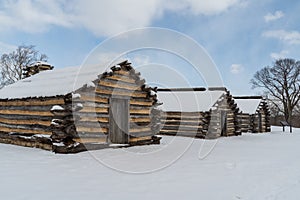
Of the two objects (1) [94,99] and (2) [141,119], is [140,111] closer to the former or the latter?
(2) [141,119]

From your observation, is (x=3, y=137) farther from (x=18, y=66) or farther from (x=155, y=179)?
(x=18, y=66)

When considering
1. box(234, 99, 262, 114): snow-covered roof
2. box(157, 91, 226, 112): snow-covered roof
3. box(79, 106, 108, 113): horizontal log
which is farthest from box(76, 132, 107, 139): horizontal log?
box(234, 99, 262, 114): snow-covered roof

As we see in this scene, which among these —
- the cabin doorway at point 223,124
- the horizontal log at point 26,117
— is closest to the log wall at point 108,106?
the horizontal log at point 26,117

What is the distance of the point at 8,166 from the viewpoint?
24.3 ft

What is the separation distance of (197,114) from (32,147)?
10868 mm

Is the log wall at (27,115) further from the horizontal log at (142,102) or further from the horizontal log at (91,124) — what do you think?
the horizontal log at (142,102)

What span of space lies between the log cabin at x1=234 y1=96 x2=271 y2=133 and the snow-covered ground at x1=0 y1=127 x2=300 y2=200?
16.0m

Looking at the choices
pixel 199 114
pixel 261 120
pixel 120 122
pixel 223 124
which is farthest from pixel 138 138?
pixel 261 120

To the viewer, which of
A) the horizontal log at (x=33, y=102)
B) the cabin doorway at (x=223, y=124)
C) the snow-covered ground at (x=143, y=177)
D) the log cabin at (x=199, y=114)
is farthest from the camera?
the cabin doorway at (x=223, y=124)

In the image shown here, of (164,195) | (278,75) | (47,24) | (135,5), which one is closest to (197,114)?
(135,5)

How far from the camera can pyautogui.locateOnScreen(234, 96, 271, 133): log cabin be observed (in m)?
24.8

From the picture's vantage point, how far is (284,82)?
42344 millimetres

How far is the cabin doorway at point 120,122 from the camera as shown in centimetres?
1226

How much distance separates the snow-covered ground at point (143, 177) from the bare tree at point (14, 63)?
2881 cm
